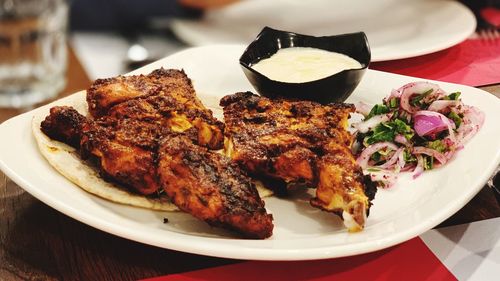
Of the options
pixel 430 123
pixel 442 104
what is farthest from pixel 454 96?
pixel 430 123

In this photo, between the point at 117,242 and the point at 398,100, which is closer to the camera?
the point at 117,242

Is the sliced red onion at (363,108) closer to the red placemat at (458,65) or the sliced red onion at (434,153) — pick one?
the sliced red onion at (434,153)

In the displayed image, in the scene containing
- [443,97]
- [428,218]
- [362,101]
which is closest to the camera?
[428,218]

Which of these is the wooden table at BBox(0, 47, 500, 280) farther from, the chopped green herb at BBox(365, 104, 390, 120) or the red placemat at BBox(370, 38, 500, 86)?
the red placemat at BBox(370, 38, 500, 86)

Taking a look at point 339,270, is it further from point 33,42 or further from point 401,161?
point 33,42

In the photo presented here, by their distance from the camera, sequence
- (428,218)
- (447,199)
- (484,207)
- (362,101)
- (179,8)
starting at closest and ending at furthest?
(428,218) < (447,199) < (484,207) < (362,101) < (179,8)

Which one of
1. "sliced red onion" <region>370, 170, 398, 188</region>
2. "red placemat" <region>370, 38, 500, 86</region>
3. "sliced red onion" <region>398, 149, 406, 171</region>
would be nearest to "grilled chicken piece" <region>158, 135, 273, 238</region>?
"sliced red onion" <region>370, 170, 398, 188</region>

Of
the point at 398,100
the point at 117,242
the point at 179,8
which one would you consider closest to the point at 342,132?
the point at 398,100

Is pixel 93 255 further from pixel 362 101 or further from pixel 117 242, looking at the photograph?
pixel 362 101
